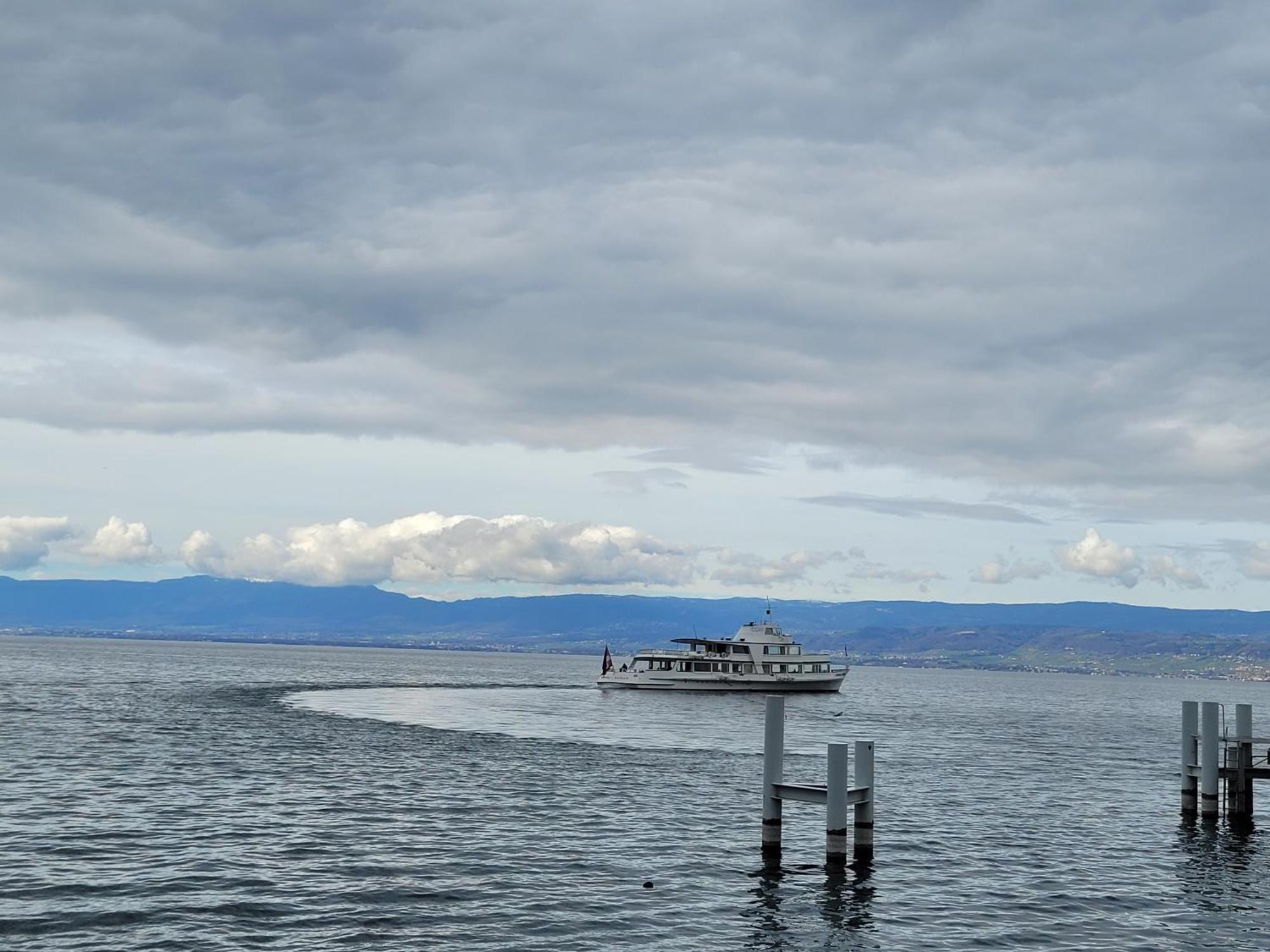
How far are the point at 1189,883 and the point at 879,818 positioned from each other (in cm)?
1297

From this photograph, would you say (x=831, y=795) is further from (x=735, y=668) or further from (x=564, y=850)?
(x=735, y=668)

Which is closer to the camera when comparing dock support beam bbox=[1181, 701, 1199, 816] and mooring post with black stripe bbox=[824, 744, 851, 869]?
mooring post with black stripe bbox=[824, 744, 851, 869]

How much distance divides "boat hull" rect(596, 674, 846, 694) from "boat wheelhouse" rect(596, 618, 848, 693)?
82mm

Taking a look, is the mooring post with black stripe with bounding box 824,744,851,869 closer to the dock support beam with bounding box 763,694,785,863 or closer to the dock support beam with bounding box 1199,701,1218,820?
the dock support beam with bounding box 763,694,785,863

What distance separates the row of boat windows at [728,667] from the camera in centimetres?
15150

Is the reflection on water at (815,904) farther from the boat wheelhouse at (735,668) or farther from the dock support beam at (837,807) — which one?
the boat wheelhouse at (735,668)

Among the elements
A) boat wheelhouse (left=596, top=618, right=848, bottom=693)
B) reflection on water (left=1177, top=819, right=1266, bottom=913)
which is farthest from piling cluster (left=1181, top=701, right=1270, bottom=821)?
boat wheelhouse (left=596, top=618, right=848, bottom=693)

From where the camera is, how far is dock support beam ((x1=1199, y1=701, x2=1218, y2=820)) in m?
47.5

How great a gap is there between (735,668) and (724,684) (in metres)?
2.95

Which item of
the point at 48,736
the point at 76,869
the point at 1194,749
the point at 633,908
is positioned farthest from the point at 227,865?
the point at 48,736

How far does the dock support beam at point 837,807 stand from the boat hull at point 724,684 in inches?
4376

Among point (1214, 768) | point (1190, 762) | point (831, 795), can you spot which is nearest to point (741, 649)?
point (1190, 762)

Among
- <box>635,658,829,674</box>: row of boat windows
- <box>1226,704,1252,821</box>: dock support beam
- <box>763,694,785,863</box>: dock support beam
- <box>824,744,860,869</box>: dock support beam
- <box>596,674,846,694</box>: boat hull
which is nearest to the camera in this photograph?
<box>824,744,860,869</box>: dock support beam

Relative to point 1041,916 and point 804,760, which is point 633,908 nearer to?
point 1041,916
